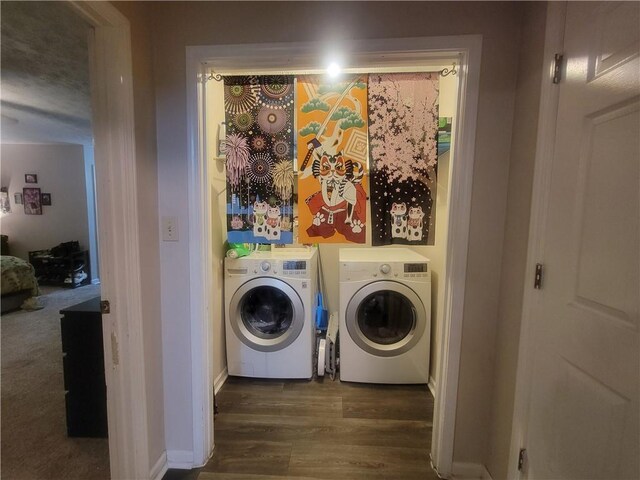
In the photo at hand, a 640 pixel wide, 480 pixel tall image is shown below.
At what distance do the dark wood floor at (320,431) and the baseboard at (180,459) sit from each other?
0.09 metres

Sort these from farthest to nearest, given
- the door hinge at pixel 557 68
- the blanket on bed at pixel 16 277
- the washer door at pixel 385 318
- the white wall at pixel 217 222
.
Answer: the blanket on bed at pixel 16 277, the washer door at pixel 385 318, the white wall at pixel 217 222, the door hinge at pixel 557 68

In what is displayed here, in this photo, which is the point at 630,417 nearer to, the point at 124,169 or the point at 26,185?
the point at 124,169

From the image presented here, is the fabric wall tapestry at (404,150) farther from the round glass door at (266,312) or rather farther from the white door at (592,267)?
the round glass door at (266,312)

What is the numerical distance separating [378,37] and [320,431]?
208cm

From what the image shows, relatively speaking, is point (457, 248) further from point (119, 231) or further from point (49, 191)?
point (49, 191)

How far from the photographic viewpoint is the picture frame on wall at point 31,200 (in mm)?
4738

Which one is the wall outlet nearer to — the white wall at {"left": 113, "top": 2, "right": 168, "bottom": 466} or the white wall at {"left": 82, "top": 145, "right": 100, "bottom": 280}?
the white wall at {"left": 113, "top": 2, "right": 168, "bottom": 466}

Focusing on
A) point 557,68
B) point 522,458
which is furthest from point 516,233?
point 522,458

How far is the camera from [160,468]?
1341 millimetres

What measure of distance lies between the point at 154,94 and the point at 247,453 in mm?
1883

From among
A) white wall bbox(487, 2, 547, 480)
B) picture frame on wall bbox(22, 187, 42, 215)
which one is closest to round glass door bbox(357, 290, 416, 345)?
white wall bbox(487, 2, 547, 480)

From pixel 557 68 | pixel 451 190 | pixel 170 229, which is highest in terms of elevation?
pixel 557 68

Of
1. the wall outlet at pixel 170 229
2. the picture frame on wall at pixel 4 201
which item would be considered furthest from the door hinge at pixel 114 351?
the picture frame on wall at pixel 4 201

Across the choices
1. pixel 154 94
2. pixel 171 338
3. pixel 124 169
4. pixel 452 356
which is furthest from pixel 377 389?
pixel 154 94
